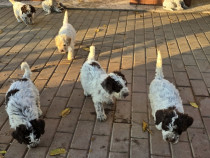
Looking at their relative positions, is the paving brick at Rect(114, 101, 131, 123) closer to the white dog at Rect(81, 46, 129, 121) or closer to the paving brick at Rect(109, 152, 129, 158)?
the white dog at Rect(81, 46, 129, 121)

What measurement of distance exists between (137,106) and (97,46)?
3.18 metres

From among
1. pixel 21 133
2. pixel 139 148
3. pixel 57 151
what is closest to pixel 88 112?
pixel 57 151

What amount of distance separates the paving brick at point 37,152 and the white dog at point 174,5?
338 inches

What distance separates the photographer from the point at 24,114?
3785mm

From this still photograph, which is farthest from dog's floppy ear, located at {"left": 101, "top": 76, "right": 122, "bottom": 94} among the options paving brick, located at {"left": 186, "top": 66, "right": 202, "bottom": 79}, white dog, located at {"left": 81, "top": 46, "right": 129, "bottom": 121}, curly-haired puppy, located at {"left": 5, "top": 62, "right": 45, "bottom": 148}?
paving brick, located at {"left": 186, "top": 66, "right": 202, "bottom": 79}

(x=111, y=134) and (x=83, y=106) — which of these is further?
(x=83, y=106)

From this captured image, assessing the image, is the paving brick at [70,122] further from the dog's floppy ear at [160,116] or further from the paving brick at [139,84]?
the dog's floppy ear at [160,116]

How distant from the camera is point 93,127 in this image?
4434 mm

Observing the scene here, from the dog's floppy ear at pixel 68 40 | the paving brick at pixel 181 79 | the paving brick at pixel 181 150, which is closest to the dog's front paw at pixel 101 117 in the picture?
the paving brick at pixel 181 150

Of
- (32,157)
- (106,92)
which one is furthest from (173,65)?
(32,157)

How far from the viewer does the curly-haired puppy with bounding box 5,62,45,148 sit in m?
3.51

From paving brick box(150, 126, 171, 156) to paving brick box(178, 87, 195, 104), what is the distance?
3.94ft

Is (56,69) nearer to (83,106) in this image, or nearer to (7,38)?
(83,106)

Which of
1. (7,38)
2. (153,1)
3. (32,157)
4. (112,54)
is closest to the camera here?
(32,157)
